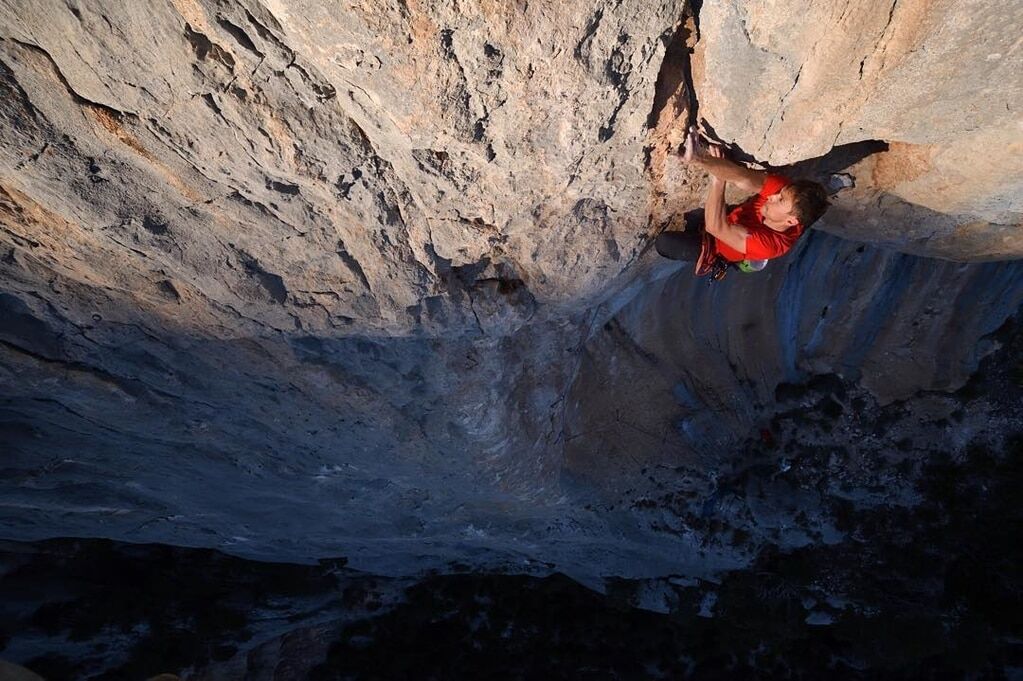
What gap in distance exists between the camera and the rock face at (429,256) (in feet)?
5.58

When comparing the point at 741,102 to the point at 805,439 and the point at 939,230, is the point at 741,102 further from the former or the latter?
the point at 805,439

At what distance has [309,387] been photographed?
10.9 feet

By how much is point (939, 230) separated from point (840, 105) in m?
1.25

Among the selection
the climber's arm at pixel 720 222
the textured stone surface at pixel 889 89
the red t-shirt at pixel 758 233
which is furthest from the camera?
the red t-shirt at pixel 758 233

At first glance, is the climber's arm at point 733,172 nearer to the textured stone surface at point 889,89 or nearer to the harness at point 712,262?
the textured stone surface at point 889,89

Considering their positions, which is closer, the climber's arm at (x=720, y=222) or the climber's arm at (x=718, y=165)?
the climber's arm at (x=718, y=165)

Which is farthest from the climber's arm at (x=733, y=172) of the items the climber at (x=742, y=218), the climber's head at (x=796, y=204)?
the climber's head at (x=796, y=204)

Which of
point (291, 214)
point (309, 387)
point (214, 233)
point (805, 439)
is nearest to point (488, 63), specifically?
point (291, 214)

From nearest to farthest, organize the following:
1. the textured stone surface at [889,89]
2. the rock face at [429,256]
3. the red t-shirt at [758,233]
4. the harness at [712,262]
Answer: the textured stone surface at [889,89] → the rock face at [429,256] → the red t-shirt at [758,233] → the harness at [712,262]

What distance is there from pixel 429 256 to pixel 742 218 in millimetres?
1449

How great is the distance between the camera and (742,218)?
253 cm

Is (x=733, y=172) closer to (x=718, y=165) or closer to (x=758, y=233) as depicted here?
(x=718, y=165)

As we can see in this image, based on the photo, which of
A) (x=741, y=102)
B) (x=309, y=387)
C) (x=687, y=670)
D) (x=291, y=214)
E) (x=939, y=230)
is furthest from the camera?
(x=687, y=670)

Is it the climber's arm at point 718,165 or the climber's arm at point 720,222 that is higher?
the climber's arm at point 718,165
